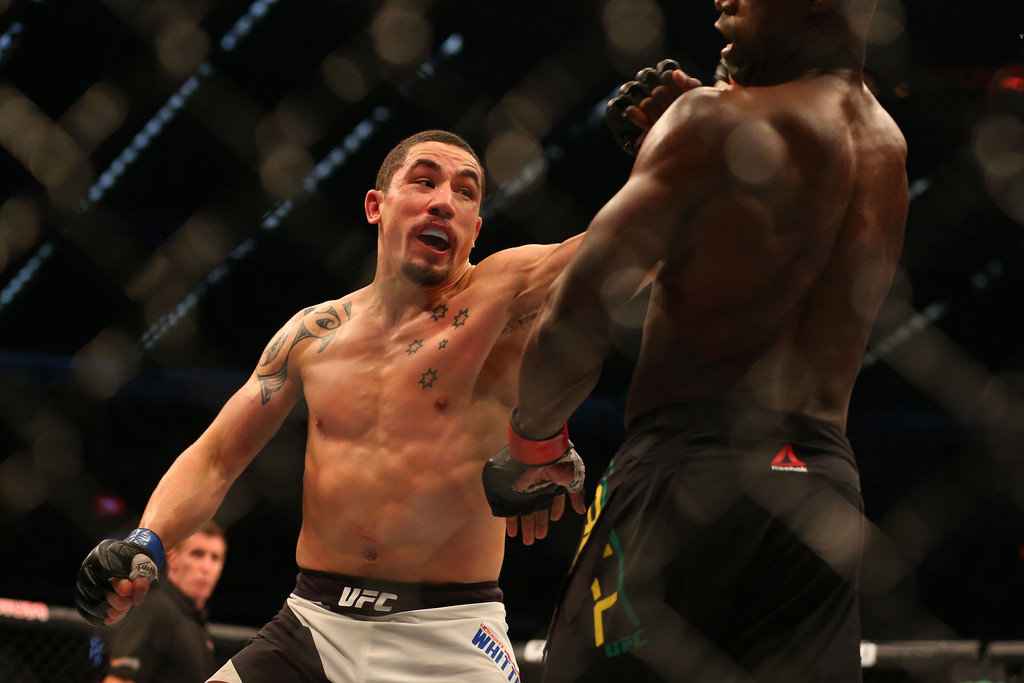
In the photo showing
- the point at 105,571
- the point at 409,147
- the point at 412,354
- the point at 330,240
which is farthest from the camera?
the point at 330,240

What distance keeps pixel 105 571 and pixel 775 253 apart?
4.40 feet

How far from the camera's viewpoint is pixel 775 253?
114 cm

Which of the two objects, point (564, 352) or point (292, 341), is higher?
point (564, 352)

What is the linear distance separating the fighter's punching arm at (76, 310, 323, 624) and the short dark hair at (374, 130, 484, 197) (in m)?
0.37

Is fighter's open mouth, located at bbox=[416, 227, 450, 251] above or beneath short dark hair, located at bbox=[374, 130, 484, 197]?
beneath

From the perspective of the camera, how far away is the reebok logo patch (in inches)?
43.9

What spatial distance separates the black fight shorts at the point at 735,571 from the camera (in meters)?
1.09

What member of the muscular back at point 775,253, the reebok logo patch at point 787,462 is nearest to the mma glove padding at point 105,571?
the muscular back at point 775,253

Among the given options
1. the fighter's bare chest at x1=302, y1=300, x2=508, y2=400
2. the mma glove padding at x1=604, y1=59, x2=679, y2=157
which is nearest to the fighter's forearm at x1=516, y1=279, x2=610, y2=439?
the mma glove padding at x1=604, y1=59, x2=679, y2=157

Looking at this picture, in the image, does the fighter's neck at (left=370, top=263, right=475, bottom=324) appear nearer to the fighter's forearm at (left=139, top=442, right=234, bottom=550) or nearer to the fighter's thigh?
the fighter's forearm at (left=139, top=442, right=234, bottom=550)

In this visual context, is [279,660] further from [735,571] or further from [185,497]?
[735,571]

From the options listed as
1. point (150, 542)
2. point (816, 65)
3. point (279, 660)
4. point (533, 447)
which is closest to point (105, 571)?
point (150, 542)

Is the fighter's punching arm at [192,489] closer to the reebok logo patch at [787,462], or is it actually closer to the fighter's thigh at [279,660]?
the fighter's thigh at [279,660]

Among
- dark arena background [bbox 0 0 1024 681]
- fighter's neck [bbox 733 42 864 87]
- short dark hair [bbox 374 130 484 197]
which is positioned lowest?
dark arena background [bbox 0 0 1024 681]
